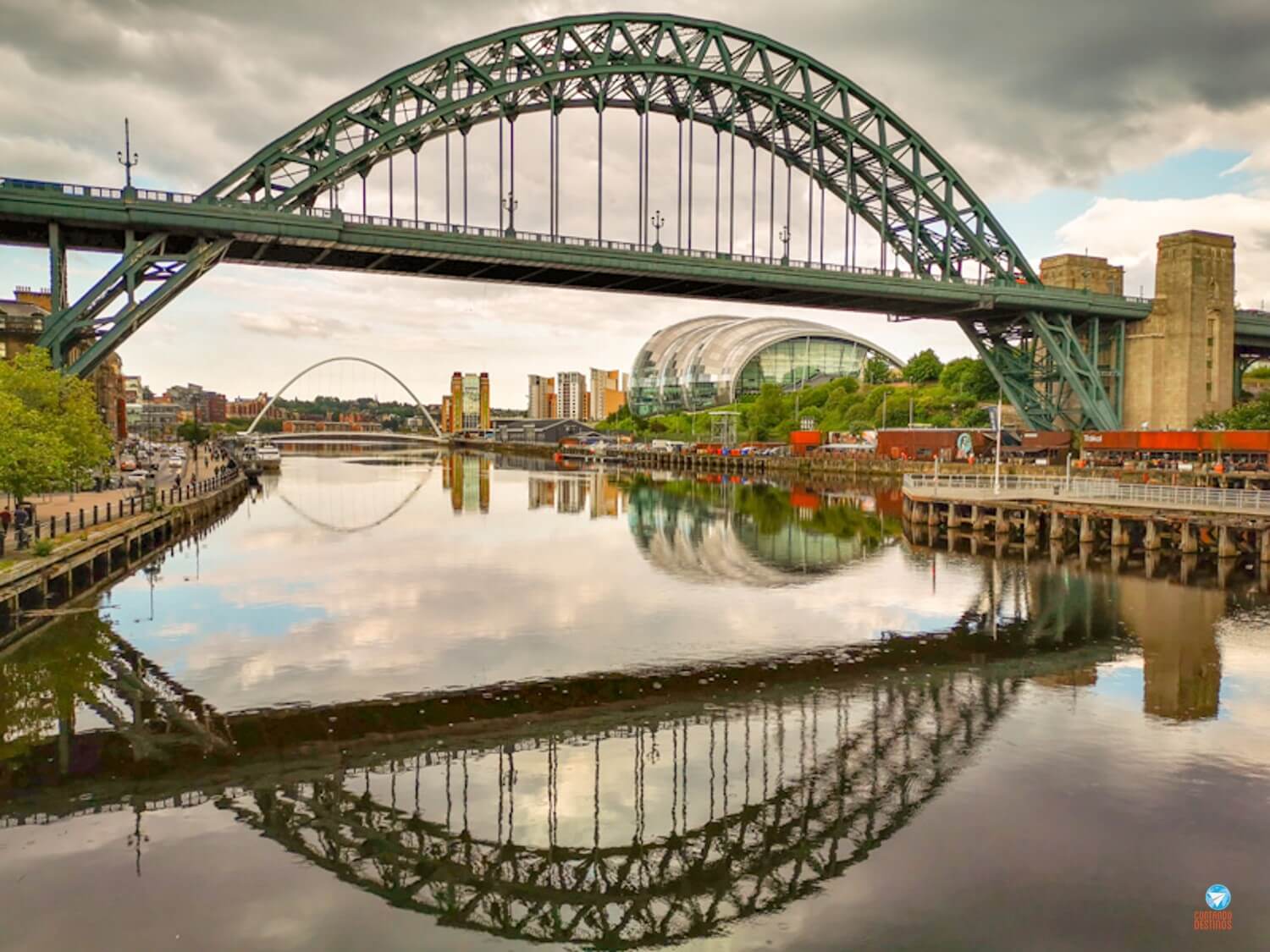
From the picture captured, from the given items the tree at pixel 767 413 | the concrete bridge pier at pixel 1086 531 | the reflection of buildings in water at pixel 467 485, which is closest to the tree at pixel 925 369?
the tree at pixel 767 413

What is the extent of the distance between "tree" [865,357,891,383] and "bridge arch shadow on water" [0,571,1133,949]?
142350mm

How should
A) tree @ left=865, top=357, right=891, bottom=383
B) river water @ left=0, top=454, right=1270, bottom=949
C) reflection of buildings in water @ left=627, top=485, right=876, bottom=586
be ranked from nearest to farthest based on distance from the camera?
river water @ left=0, top=454, right=1270, bottom=949, reflection of buildings in water @ left=627, top=485, right=876, bottom=586, tree @ left=865, top=357, right=891, bottom=383

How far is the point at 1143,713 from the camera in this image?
21.2m

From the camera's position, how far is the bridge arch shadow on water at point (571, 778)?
1407 cm

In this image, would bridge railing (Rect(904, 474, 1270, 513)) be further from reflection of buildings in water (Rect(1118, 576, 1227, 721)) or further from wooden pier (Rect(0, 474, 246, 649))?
wooden pier (Rect(0, 474, 246, 649))

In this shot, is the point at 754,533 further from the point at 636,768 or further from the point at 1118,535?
the point at 636,768

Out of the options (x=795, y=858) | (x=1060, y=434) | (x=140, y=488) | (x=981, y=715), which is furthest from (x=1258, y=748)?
(x=1060, y=434)

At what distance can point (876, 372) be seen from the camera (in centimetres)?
16375

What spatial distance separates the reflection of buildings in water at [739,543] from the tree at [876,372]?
9417cm

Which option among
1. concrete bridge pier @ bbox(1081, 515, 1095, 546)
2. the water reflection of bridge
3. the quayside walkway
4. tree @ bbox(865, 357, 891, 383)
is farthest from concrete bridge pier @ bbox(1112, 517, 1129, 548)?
Result: tree @ bbox(865, 357, 891, 383)

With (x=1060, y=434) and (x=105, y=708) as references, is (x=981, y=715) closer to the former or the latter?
(x=105, y=708)

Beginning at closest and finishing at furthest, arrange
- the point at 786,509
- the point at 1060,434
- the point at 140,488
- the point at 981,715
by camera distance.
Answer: the point at 981,715, the point at 140,488, the point at 786,509, the point at 1060,434

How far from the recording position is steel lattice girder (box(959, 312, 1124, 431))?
247 ft

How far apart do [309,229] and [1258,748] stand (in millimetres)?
49474
